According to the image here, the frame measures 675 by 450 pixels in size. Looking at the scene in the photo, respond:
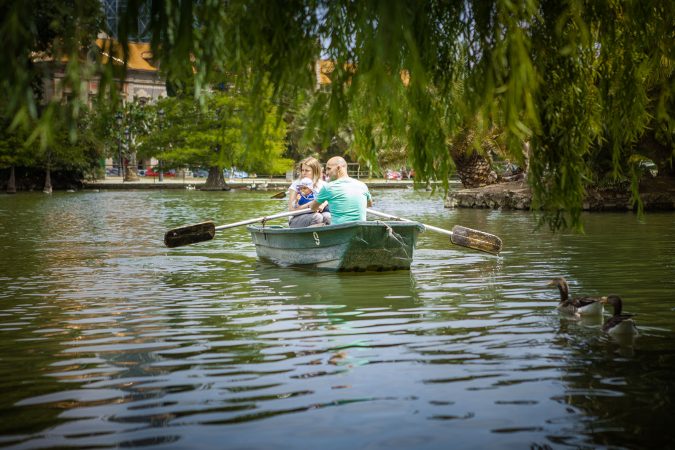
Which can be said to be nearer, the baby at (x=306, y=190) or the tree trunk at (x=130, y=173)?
the baby at (x=306, y=190)

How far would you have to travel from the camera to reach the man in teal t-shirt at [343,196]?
13.9 meters

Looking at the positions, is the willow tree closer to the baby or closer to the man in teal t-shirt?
the man in teal t-shirt

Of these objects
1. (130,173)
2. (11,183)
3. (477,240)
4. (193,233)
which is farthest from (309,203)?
(130,173)

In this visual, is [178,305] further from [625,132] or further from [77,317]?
[625,132]

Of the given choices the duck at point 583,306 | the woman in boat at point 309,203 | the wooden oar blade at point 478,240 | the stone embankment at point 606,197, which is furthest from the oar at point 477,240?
the stone embankment at point 606,197

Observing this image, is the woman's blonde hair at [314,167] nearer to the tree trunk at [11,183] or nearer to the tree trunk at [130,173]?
the tree trunk at [11,183]

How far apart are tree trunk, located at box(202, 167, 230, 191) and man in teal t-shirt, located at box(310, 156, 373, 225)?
55346 mm

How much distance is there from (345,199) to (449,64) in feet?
24.6

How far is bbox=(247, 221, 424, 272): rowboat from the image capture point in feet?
44.8

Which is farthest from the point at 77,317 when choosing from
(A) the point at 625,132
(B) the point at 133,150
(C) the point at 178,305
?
(B) the point at 133,150

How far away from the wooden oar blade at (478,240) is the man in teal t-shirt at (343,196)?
88.9 inches

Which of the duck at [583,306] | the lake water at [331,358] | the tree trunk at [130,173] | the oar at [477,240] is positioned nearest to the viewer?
the lake water at [331,358]

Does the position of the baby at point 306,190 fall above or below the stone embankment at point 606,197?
above

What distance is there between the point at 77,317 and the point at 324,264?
194 inches
